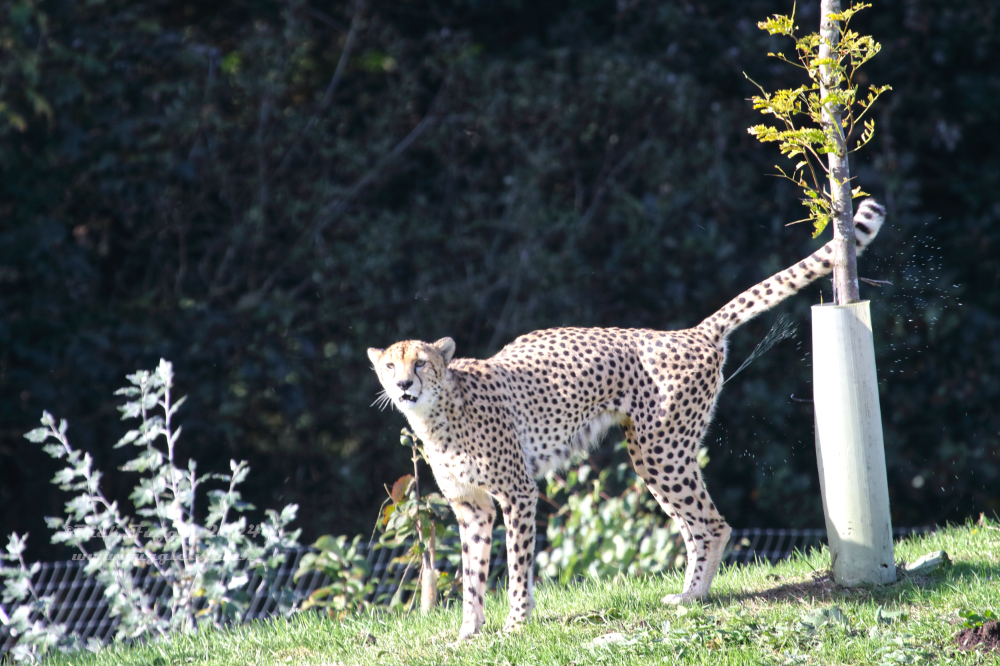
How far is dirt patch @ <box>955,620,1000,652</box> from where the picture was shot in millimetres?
3292

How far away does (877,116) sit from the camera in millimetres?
8398

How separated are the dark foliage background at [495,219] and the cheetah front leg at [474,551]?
319 cm

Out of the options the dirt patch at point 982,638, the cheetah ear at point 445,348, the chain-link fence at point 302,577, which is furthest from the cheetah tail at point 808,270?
the chain-link fence at point 302,577

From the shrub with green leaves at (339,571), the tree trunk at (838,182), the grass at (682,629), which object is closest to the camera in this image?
the grass at (682,629)

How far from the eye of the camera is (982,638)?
3.32 meters

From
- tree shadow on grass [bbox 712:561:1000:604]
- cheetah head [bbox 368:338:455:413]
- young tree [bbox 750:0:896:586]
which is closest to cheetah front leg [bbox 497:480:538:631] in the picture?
cheetah head [bbox 368:338:455:413]

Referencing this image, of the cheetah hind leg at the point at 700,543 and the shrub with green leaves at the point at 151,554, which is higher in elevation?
the cheetah hind leg at the point at 700,543

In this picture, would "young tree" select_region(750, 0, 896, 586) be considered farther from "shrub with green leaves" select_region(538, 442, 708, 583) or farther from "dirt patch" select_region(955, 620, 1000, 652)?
A: "shrub with green leaves" select_region(538, 442, 708, 583)

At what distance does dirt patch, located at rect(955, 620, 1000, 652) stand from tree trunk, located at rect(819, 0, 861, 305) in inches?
52.0

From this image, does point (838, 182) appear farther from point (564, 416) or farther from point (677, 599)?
point (677, 599)

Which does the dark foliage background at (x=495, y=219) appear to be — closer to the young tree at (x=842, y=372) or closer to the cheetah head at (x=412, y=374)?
the cheetah head at (x=412, y=374)

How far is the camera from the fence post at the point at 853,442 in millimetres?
4035

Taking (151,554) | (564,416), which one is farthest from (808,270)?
(151,554)

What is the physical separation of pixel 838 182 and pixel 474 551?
6.67ft
